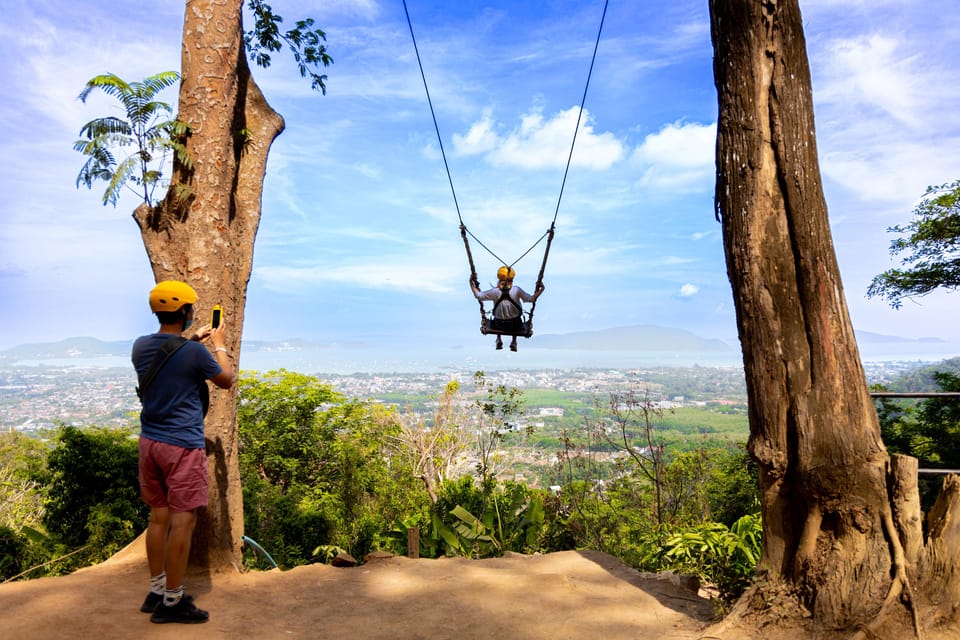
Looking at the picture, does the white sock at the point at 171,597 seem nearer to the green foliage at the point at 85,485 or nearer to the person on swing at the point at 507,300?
the green foliage at the point at 85,485

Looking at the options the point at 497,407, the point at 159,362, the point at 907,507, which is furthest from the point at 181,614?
the point at 497,407

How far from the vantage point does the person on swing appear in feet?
23.8

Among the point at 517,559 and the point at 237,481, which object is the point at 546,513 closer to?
Result: the point at 517,559

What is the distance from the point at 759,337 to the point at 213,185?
152 inches

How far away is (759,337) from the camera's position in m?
3.11

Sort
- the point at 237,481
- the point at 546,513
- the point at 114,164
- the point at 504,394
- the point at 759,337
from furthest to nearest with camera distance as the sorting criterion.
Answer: the point at 504,394, the point at 546,513, the point at 237,481, the point at 114,164, the point at 759,337

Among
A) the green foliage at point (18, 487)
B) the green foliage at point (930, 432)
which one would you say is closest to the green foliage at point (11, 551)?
the green foliage at point (18, 487)

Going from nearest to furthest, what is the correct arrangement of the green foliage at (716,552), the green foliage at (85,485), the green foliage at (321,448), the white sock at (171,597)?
the white sock at (171,597) → the green foliage at (716,552) → the green foliage at (85,485) → the green foliage at (321,448)

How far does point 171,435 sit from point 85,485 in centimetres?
459

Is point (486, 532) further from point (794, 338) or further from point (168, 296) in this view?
point (168, 296)

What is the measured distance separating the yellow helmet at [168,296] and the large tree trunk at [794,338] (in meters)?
2.94

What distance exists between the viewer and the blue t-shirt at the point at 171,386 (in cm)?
294

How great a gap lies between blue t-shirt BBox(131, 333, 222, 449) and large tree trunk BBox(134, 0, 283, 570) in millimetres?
1365

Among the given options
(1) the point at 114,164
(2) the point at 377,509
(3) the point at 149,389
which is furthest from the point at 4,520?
(3) the point at 149,389
